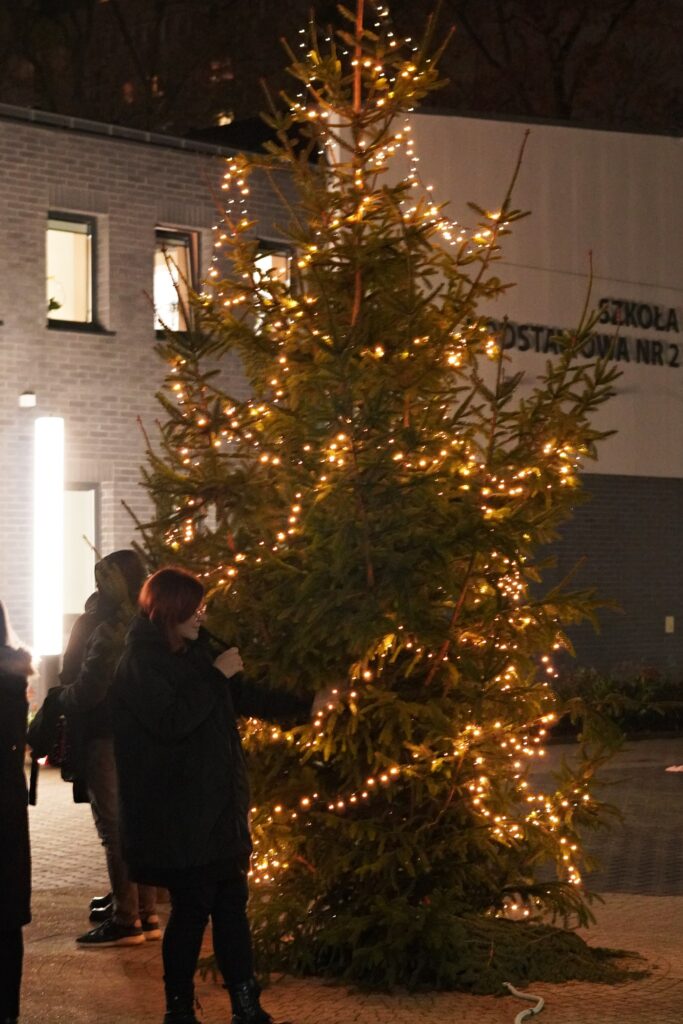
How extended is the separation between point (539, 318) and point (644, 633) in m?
5.32

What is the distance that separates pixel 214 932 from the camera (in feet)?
22.2

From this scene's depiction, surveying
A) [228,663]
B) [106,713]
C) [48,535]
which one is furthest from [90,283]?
[228,663]

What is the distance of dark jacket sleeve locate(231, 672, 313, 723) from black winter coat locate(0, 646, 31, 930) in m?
0.87

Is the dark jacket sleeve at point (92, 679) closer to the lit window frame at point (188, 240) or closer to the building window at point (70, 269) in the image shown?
the building window at point (70, 269)

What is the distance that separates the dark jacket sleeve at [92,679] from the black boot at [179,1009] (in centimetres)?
227

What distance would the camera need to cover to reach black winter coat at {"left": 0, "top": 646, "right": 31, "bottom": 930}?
268 inches

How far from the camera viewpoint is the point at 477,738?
7824 mm

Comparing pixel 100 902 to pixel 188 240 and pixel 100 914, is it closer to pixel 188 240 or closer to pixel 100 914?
pixel 100 914

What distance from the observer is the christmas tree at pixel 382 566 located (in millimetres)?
7621

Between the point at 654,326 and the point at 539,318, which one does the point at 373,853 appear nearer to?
the point at 539,318

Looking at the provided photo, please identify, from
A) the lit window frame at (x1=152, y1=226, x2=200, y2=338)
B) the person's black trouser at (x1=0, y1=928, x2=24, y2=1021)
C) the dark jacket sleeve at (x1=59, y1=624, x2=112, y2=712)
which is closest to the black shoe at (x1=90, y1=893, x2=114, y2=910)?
the dark jacket sleeve at (x1=59, y1=624, x2=112, y2=712)

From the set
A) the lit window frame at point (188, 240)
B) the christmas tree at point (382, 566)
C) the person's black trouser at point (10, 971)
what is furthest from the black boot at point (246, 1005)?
the lit window frame at point (188, 240)

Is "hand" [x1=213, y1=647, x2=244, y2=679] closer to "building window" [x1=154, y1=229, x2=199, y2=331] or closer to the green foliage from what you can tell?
the green foliage

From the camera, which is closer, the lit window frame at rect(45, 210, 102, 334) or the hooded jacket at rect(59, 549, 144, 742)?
the hooded jacket at rect(59, 549, 144, 742)
